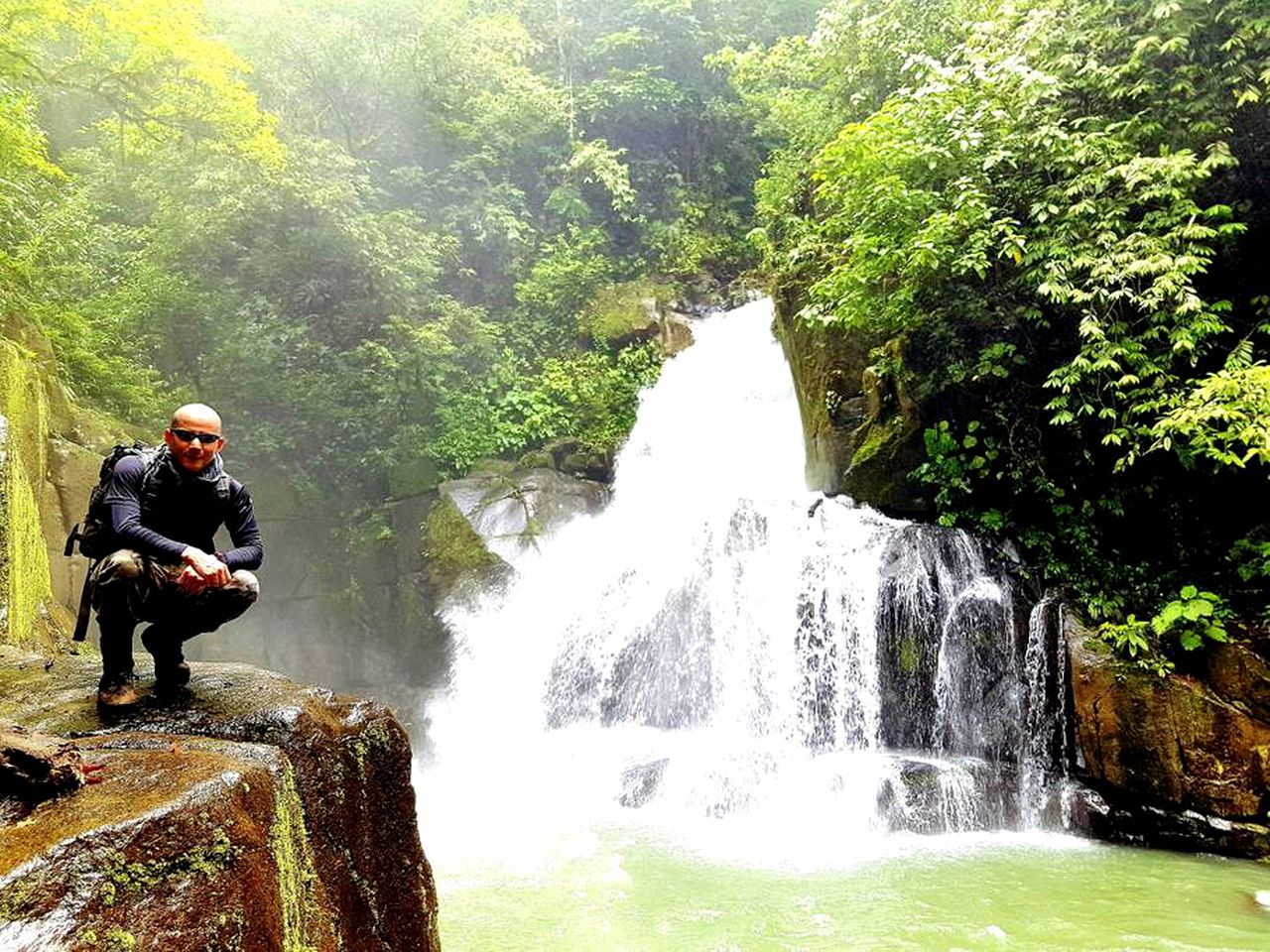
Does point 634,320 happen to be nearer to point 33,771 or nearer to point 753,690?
point 753,690

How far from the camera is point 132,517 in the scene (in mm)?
3062

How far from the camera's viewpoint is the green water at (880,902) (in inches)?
204

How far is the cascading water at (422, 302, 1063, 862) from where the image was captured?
7.63 m

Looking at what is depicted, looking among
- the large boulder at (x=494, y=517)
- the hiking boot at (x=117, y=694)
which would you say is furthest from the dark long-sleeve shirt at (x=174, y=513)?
the large boulder at (x=494, y=517)

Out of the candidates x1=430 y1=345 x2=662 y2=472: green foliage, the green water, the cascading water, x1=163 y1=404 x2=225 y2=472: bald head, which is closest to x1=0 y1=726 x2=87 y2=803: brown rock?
x1=163 y1=404 x2=225 y2=472: bald head

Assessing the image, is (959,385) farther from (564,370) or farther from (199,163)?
(199,163)

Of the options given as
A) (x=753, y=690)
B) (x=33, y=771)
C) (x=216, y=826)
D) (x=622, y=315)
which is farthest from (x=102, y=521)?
(x=622, y=315)

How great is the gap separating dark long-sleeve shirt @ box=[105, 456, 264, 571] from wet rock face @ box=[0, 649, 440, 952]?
630 millimetres

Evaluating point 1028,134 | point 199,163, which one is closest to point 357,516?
point 199,163

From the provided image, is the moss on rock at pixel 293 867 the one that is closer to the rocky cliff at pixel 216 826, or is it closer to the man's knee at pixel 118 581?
the rocky cliff at pixel 216 826

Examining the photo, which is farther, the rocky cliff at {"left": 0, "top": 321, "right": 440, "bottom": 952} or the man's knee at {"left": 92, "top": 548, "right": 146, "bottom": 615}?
the man's knee at {"left": 92, "top": 548, "right": 146, "bottom": 615}

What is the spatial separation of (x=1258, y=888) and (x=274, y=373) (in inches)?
545

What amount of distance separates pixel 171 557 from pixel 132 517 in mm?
227

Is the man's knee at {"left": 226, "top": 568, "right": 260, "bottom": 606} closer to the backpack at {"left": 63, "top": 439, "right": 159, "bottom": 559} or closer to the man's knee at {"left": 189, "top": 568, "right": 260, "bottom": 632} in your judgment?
the man's knee at {"left": 189, "top": 568, "right": 260, "bottom": 632}
